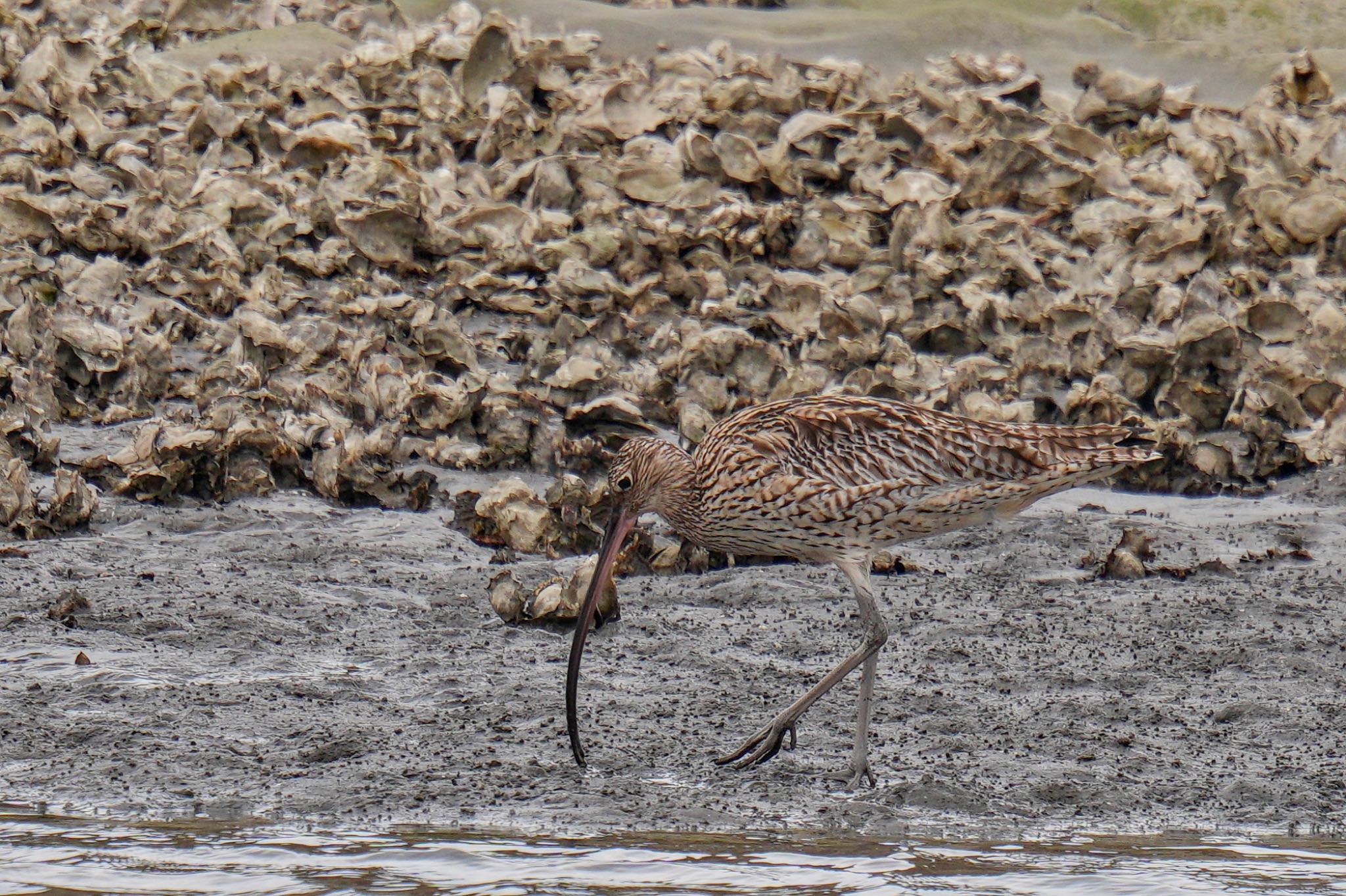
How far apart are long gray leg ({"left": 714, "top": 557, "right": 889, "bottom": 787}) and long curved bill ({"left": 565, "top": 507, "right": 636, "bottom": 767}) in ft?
1.58

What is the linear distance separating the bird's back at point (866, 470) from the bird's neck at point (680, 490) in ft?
0.12

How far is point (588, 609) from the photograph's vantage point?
5.76 meters

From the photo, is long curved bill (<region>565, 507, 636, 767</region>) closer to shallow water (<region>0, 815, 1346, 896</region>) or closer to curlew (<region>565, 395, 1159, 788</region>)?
curlew (<region>565, 395, 1159, 788</region>)

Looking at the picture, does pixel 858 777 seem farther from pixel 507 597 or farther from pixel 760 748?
pixel 507 597

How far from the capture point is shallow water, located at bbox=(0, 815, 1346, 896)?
14.8ft

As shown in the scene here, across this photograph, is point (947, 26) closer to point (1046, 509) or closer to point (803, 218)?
point (803, 218)

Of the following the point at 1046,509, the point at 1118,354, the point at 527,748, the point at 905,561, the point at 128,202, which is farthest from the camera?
the point at 128,202

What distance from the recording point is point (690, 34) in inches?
577

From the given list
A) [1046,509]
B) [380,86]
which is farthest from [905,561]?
[380,86]

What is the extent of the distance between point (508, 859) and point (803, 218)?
6933 mm

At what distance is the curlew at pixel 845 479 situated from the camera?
6008mm

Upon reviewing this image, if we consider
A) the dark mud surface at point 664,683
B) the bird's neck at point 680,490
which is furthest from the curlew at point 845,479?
the dark mud surface at point 664,683

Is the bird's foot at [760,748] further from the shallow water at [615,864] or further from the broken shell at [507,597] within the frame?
the broken shell at [507,597]

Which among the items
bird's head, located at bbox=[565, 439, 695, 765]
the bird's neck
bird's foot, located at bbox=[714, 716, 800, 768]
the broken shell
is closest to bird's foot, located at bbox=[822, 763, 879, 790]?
bird's foot, located at bbox=[714, 716, 800, 768]
